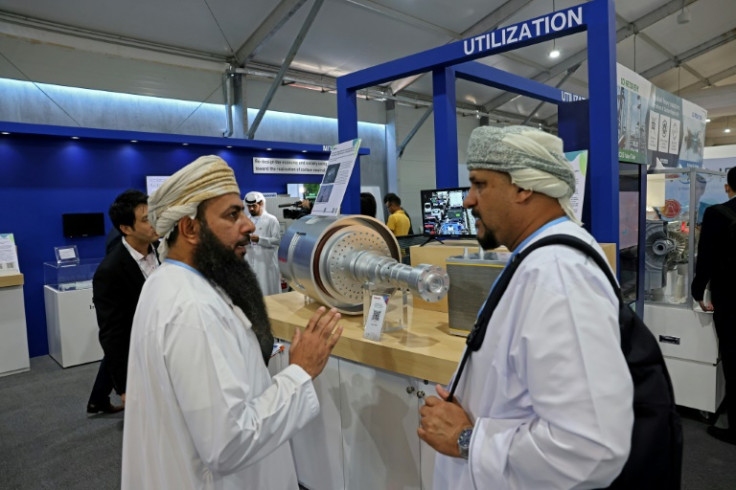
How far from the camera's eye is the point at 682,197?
3732mm

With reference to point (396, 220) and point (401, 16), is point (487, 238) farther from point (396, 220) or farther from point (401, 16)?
point (401, 16)

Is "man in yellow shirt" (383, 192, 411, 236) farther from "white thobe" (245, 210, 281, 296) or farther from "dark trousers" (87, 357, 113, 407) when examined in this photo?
"dark trousers" (87, 357, 113, 407)

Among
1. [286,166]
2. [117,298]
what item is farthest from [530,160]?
[286,166]

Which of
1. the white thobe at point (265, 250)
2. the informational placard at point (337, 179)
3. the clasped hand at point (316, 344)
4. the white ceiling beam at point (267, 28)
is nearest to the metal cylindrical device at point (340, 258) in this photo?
the informational placard at point (337, 179)

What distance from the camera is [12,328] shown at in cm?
467

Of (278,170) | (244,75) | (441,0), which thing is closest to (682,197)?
(441,0)

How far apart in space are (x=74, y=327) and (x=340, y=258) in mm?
4247

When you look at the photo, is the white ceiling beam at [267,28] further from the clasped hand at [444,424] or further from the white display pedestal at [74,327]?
the clasped hand at [444,424]

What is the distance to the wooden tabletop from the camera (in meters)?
1.48

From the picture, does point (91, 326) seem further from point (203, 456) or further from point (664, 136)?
point (664, 136)

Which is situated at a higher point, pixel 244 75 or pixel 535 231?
pixel 244 75

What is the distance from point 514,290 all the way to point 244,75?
8.11 m

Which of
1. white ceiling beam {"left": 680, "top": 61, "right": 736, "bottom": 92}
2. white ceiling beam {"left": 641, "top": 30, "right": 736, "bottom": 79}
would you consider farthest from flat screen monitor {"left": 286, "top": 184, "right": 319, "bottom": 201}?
white ceiling beam {"left": 680, "top": 61, "right": 736, "bottom": 92}

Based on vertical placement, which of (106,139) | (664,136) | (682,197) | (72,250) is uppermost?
(106,139)
